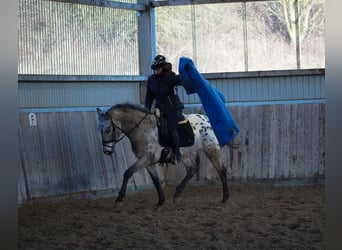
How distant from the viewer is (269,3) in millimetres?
11586

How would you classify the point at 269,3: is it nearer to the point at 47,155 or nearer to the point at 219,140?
the point at 219,140

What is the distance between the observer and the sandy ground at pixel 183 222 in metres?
5.87

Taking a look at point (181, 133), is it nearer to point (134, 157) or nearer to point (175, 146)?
point (175, 146)

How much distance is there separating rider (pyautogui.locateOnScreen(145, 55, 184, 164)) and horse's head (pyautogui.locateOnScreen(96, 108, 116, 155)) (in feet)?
2.87

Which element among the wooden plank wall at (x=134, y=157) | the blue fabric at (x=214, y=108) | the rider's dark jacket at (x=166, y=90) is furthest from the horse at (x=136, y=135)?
the wooden plank wall at (x=134, y=157)

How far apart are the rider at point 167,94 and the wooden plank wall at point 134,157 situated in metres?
1.62

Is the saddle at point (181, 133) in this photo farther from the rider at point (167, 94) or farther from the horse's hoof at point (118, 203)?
the horse's hoof at point (118, 203)

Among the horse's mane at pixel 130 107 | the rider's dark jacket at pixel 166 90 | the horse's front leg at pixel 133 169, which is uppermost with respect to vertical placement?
the rider's dark jacket at pixel 166 90

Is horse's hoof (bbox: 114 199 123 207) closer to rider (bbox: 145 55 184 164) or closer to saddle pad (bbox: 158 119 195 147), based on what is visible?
rider (bbox: 145 55 184 164)

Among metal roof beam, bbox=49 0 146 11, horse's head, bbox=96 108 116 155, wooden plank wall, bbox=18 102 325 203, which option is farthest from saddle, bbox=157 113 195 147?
metal roof beam, bbox=49 0 146 11

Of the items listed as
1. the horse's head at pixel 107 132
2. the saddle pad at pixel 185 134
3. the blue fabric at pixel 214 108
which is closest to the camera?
the horse's head at pixel 107 132

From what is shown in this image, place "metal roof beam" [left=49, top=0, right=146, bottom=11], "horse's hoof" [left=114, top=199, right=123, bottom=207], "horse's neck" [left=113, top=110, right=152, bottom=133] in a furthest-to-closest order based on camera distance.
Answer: "metal roof beam" [left=49, top=0, right=146, bottom=11] → "horse's neck" [left=113, top=110, right=152, bottom=133] → "horse's hoof" [left=114, top=199, right=123, bottom=207]

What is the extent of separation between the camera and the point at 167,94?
29.0 ft

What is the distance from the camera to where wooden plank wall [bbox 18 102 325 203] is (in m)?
8.90
